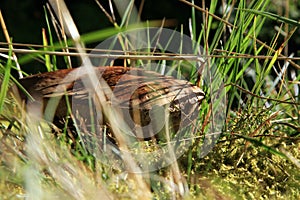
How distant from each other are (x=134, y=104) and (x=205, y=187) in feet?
0.63

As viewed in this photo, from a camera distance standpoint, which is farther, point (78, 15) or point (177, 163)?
point (78, 15)

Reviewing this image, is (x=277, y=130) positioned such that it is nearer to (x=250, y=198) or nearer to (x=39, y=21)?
(x=250, y=198)

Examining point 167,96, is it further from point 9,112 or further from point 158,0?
point 158,0

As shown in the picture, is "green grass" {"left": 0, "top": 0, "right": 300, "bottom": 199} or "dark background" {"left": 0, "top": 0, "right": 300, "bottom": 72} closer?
"green grass" {"left": 0, "top": 0, "right": 300, "bottom": 199}

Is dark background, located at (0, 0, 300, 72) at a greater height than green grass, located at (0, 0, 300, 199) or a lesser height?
lesser

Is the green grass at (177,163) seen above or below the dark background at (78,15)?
above

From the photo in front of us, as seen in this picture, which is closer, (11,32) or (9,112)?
(9,112)

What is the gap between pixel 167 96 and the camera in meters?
1.00

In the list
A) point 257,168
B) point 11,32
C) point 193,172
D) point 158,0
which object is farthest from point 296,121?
point 11,32

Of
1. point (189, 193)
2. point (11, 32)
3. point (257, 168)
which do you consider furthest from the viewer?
point (11, 32)

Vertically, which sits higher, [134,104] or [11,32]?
[134,104]

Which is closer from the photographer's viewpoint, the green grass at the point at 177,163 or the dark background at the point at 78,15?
the green grass at the point at 177,163

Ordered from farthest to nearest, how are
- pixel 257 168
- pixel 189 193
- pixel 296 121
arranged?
pixel 296 121 → pixel 257 168 → pixel 189 193

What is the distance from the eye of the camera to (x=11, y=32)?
3.22 meters
